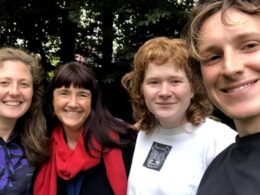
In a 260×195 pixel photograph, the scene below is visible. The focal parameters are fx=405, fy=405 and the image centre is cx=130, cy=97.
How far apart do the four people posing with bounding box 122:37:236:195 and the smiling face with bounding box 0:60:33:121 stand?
0.84 metres

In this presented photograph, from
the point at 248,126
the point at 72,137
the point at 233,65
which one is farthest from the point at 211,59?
the point at 72,137

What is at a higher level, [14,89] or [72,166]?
[14,89]

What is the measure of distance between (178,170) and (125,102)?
4390 mm

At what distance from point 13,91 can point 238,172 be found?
1.84 meters

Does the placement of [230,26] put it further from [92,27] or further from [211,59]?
[92,27]

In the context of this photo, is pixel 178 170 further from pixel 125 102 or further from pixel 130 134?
pixel 125 102

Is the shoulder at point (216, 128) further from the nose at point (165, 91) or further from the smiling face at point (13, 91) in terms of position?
the smiling face at point (13, 91)

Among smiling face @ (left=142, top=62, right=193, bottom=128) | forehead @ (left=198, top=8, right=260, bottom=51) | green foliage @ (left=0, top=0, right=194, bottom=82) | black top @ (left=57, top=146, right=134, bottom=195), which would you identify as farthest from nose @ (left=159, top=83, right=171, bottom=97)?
green foliage @ (left=0, top=0, right=194, bottom=82)

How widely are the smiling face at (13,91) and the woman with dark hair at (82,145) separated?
0.18 metres

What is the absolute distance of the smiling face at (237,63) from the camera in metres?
1.38

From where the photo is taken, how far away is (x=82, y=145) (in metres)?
2.85

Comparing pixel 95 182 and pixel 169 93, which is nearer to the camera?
pixel 169 93

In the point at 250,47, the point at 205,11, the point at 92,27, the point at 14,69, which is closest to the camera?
the point at 250,47

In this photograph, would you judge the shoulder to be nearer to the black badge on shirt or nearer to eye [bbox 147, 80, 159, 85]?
the black badge on shirt
